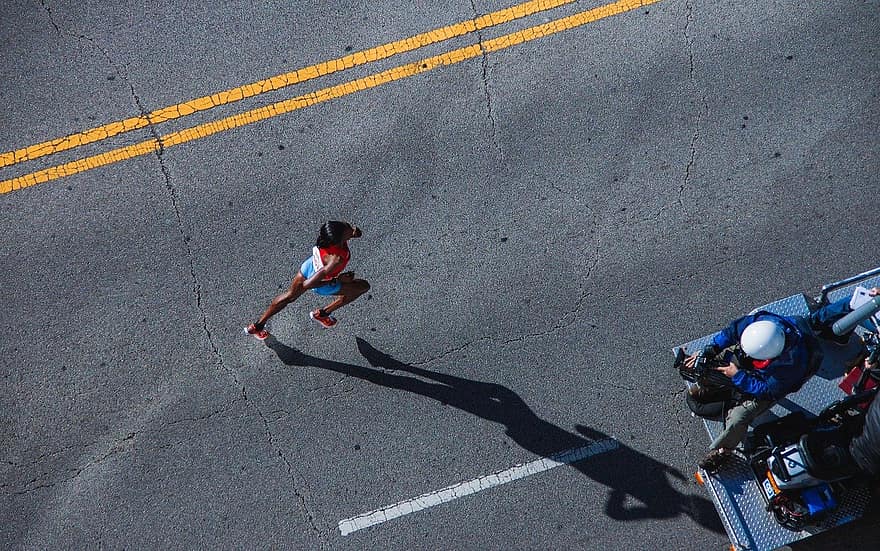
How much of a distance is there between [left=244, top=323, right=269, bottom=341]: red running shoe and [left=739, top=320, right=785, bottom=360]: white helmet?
4156 millimetres

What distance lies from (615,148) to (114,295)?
5126 mm

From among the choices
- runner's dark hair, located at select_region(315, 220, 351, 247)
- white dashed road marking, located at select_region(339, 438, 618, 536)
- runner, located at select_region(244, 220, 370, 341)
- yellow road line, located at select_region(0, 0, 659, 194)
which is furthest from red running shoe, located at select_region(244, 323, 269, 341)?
yellow road line, located at select_region(0, 0, 659, 194)

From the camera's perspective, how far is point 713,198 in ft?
24.5

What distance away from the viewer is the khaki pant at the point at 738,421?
578cm

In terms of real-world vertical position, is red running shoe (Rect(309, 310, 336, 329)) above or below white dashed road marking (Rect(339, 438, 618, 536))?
above

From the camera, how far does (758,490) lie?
20.5 ft

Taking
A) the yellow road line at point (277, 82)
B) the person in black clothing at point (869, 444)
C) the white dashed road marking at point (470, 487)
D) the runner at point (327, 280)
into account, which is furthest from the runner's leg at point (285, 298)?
the person in black clothing at point (869, 444)

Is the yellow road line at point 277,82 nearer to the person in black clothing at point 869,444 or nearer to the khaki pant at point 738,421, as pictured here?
the khaki pant at point 738,421

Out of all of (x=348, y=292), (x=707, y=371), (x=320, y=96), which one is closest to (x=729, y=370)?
(x=707, y=371)

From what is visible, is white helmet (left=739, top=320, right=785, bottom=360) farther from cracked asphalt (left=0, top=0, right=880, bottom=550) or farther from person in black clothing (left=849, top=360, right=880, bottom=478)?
cracked asphalt (left=0, top=0, right=880, bottom=550)

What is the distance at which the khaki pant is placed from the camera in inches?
227

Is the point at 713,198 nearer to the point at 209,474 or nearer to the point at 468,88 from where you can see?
the point at 468,88

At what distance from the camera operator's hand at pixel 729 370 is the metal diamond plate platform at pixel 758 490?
872 mm

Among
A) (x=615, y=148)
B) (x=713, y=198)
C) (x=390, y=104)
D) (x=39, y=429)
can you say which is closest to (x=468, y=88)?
(x=390, y=104)
